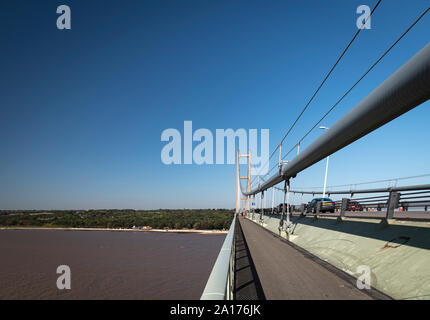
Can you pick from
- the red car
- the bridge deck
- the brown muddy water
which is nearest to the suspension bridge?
the bridge deck

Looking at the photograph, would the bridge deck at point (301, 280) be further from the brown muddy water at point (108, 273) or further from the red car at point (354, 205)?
the brown muddy water at point (108, 273)

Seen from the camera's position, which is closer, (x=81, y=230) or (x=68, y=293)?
(x=68, y=293)

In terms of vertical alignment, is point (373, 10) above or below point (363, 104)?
above

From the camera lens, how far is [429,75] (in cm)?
378

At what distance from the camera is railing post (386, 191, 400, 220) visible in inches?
287

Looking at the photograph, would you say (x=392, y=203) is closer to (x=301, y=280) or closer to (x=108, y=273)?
(x=301, y=280)

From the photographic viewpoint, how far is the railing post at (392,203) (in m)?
7.29

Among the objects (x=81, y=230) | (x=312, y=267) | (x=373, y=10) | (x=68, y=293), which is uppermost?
(x=373, y=10)

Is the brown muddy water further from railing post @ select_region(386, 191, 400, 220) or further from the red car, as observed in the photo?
railing post @ select_region(386, 191, 400, 220)

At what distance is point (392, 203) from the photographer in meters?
7.40
